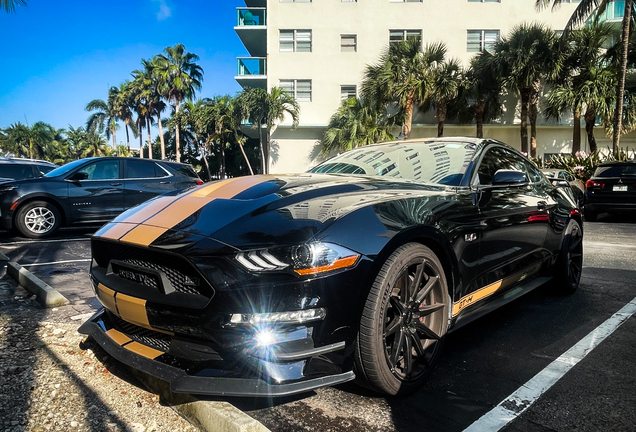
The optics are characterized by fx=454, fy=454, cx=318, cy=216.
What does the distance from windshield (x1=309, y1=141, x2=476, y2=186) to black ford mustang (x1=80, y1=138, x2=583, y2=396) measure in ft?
0.44

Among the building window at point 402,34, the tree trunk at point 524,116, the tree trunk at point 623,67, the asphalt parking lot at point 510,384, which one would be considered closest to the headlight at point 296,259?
the asphalt parking lot at point 510,384

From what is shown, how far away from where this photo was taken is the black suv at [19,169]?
9.91m

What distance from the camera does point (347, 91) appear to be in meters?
24.7

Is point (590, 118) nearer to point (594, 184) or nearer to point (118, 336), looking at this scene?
point (594, 184)

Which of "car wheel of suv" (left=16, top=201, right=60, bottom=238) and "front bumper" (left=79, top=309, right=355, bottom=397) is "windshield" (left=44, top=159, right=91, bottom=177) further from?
"front bumper" (left=79, top=309, right=355, bottom=397)

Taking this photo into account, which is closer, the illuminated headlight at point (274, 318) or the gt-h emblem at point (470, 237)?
the illuminated headlight at point (274, 318)

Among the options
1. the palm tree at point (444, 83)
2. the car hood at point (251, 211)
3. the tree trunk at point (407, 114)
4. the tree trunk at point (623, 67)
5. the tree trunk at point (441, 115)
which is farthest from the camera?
the tree trunk at point (441, 115)

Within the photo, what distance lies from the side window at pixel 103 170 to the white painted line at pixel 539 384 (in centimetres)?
796

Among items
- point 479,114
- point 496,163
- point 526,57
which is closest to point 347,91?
point 479,114

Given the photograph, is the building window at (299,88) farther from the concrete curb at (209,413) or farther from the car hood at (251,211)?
Result: the concrete curb at (209,413)

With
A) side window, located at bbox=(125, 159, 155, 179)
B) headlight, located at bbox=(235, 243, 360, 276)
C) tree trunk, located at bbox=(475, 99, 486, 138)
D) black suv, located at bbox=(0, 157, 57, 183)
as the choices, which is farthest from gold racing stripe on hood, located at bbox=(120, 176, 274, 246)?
tree trunk, located at bbox=(475, 99, 486, 138)

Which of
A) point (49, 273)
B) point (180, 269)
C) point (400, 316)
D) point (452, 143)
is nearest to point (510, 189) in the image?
point (452, 143)

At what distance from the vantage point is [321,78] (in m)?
24.7

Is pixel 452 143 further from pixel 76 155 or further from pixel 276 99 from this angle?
pixel 76 155
